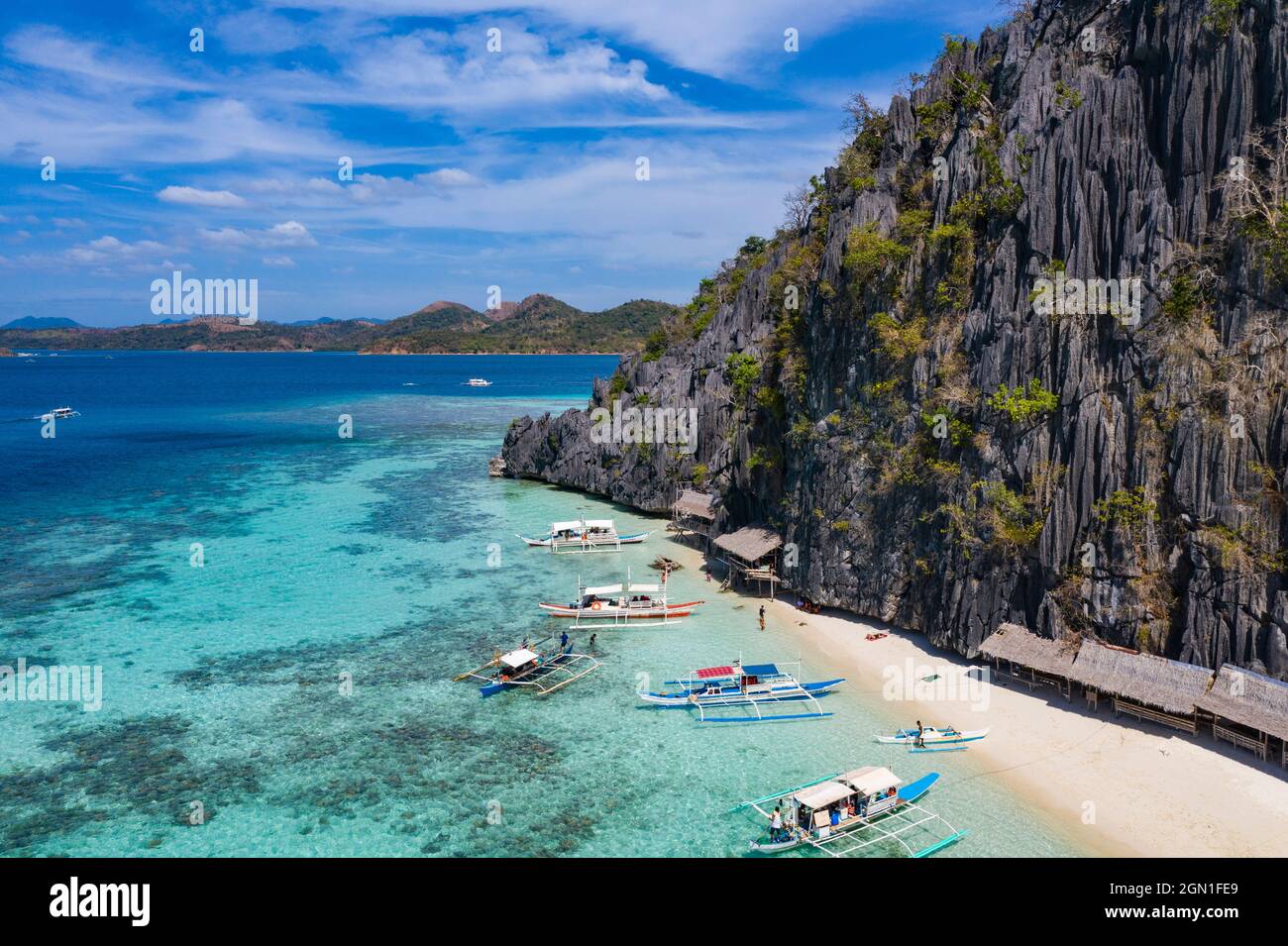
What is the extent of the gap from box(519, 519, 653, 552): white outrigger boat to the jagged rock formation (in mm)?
12851

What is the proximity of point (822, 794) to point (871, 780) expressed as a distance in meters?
1.63

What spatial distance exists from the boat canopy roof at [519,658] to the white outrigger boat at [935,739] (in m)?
12.1

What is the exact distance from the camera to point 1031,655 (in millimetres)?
25625

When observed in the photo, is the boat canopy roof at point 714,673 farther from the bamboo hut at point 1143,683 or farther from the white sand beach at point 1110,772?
the bamboo hut at point 1143,683

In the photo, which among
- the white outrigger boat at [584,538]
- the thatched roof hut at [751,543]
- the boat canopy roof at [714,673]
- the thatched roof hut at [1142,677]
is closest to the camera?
the thatched roof hut at [1142,677]

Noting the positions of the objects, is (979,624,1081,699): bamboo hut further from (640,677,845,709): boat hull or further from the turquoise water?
(640,677,845,709): boat hull

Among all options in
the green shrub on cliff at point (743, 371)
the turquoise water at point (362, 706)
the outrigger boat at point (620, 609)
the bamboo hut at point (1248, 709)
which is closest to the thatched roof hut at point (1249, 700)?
the bamboo hut at point (1248, 709)

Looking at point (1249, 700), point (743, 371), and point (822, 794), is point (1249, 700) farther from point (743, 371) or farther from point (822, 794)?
point (743, 371)

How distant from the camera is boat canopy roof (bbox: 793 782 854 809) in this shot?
19.1 meters

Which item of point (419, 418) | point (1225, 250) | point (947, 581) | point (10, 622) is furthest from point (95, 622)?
point (419, 418)

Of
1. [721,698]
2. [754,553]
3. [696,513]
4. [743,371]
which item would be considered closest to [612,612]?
[754,553]

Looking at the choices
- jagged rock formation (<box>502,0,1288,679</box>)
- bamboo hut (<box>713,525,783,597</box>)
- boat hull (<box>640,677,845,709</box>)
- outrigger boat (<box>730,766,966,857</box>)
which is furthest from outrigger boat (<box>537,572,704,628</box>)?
outrigger boat (<box>730,766,966,857</box>)

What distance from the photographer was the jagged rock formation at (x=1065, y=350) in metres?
23.3

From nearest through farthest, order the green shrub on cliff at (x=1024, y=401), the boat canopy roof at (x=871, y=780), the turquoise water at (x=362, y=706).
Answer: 1. the boat canopy roof at (x=871, y=780)
2. the turquoise water at (x=362, y=706)
3. the green shrub on cliff at (x=1024, y=401)
